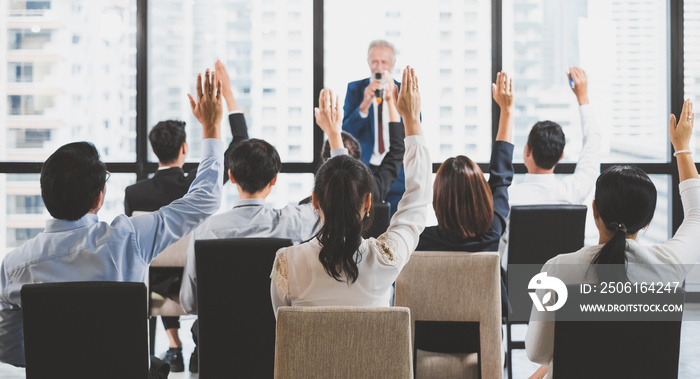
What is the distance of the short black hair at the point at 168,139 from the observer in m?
3.85

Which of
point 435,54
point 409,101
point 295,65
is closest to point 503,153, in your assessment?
point 409,101

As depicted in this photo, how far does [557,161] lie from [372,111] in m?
1.68

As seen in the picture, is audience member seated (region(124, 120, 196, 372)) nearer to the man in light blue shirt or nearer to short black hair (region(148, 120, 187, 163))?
short black hair (region(148, 120, 187, 163))

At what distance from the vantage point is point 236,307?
2.54 metres

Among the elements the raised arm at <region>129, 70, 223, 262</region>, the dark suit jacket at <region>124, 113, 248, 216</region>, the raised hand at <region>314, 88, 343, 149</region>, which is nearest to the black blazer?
the dark suit jacket at <region>124, 113, 248, 216</region>

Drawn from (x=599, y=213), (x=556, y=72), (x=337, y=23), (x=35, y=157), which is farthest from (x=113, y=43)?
(x=599, y=213)

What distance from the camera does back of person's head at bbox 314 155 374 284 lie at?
185cm

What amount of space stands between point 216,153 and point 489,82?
11.4ft

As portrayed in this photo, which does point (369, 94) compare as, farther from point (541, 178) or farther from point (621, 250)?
point (621, 250)

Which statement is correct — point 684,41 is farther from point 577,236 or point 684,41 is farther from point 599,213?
point 599,213

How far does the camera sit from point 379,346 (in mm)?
1706

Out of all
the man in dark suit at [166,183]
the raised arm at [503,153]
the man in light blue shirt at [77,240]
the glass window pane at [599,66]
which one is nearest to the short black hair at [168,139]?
the man in dark suit at [166,183]

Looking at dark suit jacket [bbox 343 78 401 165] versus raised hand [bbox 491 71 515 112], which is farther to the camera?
dark suit jacket [bbox 343 78 401 165]

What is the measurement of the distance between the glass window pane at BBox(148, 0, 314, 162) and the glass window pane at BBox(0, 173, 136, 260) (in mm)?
776
